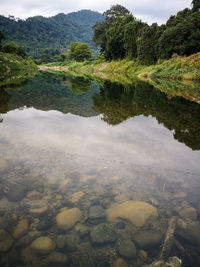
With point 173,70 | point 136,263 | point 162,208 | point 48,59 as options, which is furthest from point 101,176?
point 48,59

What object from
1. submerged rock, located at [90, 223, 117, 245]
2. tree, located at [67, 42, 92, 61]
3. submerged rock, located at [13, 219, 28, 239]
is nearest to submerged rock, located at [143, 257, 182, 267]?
submerged rock, located at [90, 223, 117, 245]

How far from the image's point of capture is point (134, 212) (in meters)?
2.48

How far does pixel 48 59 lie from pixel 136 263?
13442 centimetres

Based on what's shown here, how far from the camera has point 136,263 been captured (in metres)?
1.85

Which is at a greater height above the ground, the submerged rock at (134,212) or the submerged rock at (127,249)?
the submerged rock at (134,212)

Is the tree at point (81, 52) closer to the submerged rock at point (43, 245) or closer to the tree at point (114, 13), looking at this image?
the tree at point (114, 13)

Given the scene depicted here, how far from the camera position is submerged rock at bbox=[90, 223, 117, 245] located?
207cm

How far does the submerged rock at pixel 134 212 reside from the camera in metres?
2.38

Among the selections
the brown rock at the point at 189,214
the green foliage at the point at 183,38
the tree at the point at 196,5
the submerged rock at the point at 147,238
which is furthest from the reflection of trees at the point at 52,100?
the tree at the point at 196,5

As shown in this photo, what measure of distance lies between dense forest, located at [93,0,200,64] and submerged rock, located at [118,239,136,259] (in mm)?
36189

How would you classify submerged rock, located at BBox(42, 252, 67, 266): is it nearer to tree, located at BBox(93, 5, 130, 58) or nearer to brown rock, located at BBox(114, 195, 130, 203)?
brown rock, located at BBox(114, 195, 130, 203)

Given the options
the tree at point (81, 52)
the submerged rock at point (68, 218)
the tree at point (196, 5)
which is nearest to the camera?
the submerged rock at point (68, 218)

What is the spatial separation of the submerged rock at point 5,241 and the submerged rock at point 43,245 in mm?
215

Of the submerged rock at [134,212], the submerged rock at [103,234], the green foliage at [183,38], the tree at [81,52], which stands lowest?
the submerged rock at [103,234]
